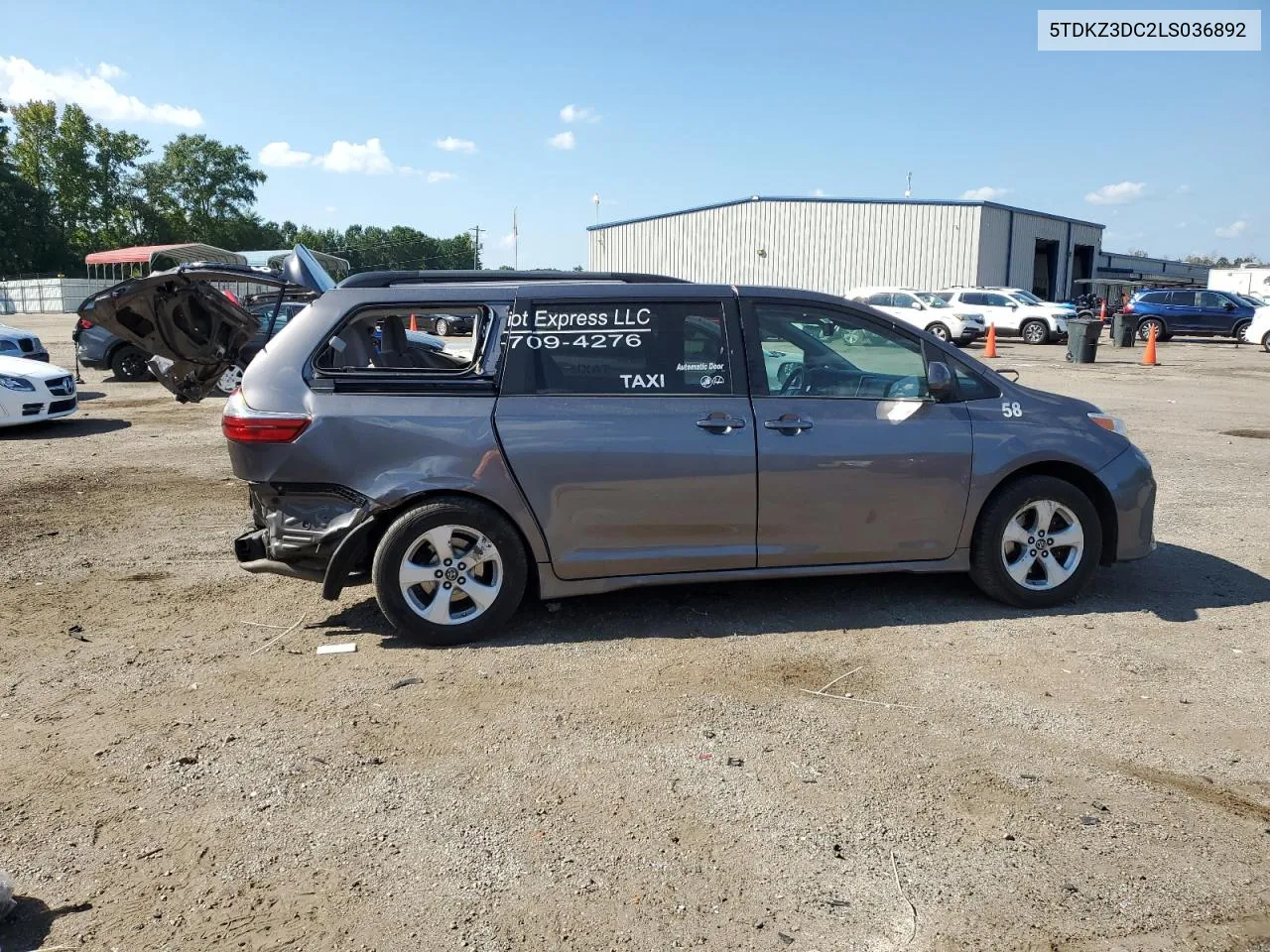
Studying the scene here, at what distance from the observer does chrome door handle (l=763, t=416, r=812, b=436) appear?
5.04 meters

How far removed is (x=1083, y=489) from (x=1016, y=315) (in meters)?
29.2

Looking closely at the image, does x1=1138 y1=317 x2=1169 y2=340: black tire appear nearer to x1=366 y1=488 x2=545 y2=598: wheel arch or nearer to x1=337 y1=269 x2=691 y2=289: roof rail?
x1=337 y1=269 x2=691 y2=289: roof rail

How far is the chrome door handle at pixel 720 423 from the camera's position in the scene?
4980mm

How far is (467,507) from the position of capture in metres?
4.84

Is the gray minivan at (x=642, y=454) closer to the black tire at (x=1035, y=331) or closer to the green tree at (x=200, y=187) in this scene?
the black tire at (x=1035, y=331)

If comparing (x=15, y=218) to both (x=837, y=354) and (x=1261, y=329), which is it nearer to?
(x=1261, y=329)

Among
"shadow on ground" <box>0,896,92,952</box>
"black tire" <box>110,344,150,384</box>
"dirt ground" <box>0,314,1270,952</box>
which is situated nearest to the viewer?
"shadow on ground" <box>0,896,92,952</box>

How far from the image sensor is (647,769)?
3.69 meters

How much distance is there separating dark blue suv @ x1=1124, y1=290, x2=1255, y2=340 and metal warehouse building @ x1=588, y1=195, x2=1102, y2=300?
11020mm

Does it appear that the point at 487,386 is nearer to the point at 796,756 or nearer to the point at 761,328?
the point at 761,328

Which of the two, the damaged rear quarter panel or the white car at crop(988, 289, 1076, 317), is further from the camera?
the white car at crop(988, 289, 1076, 317)

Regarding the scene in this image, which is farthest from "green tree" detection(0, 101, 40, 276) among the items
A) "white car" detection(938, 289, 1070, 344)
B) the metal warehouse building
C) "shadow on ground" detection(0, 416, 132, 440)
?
"shadow on ground" detection(0, 416, 132, 440)

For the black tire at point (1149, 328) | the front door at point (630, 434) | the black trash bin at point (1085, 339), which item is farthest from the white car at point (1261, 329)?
the front door at point (630, 434)

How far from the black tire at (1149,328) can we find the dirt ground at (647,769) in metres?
30.1
